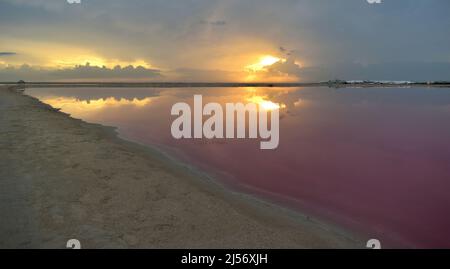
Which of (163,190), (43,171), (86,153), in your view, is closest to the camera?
(163,190)

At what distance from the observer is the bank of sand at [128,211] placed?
601 cm

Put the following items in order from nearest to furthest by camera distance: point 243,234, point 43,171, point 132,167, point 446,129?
point 243,234
point 43,171
point 132,167
point 446,129

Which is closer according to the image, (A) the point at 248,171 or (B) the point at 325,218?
(B) the point at 325,218

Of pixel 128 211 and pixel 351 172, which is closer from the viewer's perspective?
pixel 128 211

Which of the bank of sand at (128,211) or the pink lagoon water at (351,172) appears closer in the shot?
the bank of sand at (128,211)

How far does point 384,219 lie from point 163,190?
5743 mm

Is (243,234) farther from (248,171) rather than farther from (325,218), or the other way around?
(248,171)

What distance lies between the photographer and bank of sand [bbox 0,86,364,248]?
6012 mm

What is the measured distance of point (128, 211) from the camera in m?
7.14

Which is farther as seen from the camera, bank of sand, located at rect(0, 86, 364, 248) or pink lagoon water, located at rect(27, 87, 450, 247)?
pink lagoon water, located at rect(27, 87, 450, 247)

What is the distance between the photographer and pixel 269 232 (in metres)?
6.54

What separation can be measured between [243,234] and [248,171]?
18.6 ft

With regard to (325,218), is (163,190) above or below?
above

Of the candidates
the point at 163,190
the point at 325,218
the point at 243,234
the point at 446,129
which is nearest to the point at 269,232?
the point at 243,234
